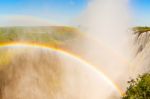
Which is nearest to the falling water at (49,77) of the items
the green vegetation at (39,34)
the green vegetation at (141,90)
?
the green vegetation at (141,90)

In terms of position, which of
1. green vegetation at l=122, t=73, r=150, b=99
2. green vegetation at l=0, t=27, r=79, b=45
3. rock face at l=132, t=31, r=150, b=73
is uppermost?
green vegetation at l=0, t=27, r=79, b=45

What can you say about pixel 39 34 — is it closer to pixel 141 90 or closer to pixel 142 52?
pixel 142 52

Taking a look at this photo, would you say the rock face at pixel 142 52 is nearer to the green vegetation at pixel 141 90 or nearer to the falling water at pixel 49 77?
the falling water at pixel 49 77

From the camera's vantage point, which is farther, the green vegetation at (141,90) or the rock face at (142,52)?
the rock face at (142,52)

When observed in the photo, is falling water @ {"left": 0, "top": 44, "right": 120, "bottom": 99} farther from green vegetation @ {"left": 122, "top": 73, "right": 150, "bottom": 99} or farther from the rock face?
green vegetation @ {"left": 122, "top": 73, "right": 150, "bottom": 99}

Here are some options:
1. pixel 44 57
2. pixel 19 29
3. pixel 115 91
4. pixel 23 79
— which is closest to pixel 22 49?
pixel 44 57

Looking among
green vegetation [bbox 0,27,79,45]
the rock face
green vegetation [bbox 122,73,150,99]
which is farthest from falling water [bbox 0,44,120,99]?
green vegetation [bbox 0,27,79,45]

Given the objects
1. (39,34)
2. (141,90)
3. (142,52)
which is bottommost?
(141,90)

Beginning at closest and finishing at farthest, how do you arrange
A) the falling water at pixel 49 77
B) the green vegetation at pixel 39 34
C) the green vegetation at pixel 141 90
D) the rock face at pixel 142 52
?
1. the green vegetation at pixel 141 90
2. the rock face at pixel 142 52
3. the falling water at pixel 49 77
4. the green vegetation at pixel 39 34

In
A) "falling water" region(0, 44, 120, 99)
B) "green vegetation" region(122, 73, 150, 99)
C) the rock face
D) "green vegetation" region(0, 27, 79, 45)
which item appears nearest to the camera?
"green vegetation" region(122, 73, 150, 99)

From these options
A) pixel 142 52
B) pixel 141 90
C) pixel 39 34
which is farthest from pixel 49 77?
pixel 39 34

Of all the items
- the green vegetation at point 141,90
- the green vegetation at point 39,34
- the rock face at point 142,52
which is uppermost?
the green vegetation at point 39,34
